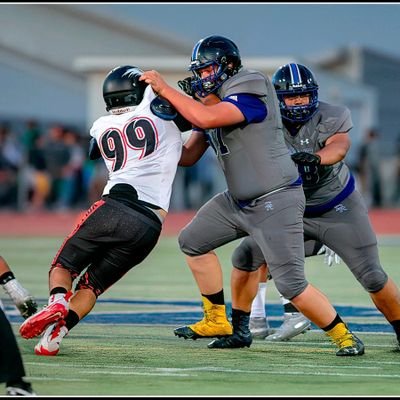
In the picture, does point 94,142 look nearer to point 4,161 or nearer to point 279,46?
point 4,161

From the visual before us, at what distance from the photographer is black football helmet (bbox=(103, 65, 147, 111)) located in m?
7.94

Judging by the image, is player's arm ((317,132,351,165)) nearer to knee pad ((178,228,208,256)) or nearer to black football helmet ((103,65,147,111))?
knee pad ((178,228,208,256))

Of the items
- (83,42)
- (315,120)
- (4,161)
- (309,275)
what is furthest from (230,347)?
(83,42)

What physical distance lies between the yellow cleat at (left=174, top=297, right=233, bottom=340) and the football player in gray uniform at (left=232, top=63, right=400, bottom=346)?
221mm

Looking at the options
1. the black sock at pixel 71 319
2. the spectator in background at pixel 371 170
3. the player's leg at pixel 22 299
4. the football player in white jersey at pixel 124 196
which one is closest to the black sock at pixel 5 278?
the player's leg at pixel 22 299

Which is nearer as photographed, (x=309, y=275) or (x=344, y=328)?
(x=344, y=328)

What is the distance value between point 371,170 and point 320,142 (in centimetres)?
1834

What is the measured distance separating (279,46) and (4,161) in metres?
9.44

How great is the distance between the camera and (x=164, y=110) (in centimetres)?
789

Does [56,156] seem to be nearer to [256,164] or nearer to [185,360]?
[256,164]

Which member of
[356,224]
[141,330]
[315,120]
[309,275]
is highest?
[315,120]

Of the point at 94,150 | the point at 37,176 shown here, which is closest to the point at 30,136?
the point at 37,176

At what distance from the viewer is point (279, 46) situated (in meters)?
32.2

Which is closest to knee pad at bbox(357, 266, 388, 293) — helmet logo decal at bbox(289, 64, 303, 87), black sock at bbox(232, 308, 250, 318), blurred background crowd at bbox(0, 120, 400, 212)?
black sock at bbox(232, 308, 250, 318)
